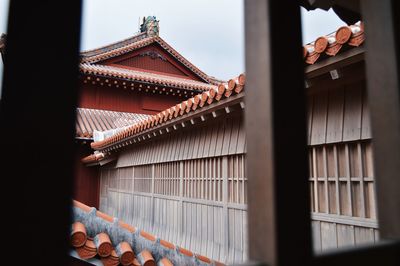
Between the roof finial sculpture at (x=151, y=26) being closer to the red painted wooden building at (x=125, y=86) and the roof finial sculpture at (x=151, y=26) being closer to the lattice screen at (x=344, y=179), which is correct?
the red painted wooden building at (x=125, y=86)

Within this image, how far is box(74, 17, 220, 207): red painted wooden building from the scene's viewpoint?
12.0 meters

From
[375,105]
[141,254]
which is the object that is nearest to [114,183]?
[141,254]

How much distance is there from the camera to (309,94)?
3.66 m

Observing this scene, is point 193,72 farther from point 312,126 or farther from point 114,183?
point 312,126

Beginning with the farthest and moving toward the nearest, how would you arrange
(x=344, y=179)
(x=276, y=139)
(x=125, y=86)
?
1. (x=125, y=86)
2. (x=344, y=179)
3. (x=276, y=139)

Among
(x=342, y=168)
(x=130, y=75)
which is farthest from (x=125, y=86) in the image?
(x=342, y=168)

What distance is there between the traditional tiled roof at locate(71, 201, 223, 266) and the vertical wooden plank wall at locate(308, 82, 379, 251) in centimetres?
150

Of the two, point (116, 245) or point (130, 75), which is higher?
point (130, 75)

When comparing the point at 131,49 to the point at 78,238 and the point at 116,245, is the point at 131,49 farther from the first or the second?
the point at 78,238

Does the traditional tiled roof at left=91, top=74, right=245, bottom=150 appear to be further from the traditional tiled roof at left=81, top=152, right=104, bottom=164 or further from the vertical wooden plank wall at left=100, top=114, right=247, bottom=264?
the traditional tiled roof at left=81, top=152, right=104, bottom=164

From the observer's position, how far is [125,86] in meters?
14.0

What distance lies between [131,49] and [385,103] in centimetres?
1568

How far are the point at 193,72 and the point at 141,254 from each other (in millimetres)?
14933

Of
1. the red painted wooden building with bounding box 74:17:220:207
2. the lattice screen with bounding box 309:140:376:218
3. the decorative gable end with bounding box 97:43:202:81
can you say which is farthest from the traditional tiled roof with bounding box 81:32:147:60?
the lattice screen with bounding box 309:140:376:218
